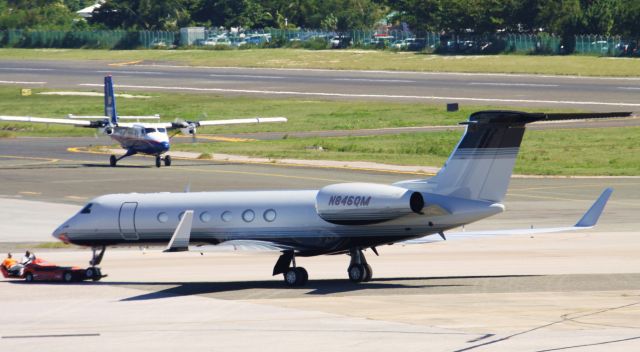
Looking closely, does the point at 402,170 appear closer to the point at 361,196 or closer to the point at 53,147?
the point at 53,147

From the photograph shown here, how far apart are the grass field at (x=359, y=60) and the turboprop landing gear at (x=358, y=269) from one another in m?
93.3

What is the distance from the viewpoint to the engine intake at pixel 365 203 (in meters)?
32.2

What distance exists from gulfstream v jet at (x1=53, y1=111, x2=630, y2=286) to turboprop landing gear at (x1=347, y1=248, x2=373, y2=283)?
3 centimetres

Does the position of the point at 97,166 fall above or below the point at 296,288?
below

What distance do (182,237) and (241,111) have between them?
235ft

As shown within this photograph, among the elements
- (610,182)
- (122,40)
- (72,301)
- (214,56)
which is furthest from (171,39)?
(72,301)

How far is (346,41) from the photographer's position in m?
174

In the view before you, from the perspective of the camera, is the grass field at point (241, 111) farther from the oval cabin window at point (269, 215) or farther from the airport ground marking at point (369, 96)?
the oval cabin window at point (269, 215)

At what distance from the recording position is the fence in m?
144

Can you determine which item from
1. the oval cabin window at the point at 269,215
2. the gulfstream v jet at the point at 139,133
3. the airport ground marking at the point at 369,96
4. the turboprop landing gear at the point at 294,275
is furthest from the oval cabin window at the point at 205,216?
the airport ground marking at the point at 369,96

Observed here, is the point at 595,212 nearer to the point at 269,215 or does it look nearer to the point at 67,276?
the point at 269,215

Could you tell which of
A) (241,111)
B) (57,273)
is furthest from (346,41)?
(57,273)

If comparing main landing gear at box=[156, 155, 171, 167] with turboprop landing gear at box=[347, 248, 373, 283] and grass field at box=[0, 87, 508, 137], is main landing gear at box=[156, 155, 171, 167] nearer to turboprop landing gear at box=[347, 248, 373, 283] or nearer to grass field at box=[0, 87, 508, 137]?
grass field at box=[0, 87, 508, 137]

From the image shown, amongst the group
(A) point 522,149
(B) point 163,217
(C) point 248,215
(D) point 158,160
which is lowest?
(A) point 522,149
